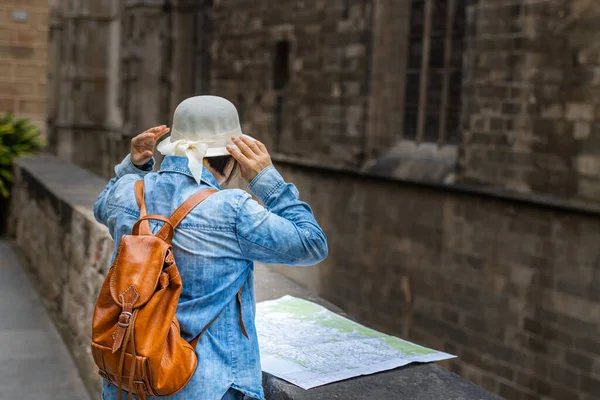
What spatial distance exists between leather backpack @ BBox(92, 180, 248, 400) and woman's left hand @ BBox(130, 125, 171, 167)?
0.59 m

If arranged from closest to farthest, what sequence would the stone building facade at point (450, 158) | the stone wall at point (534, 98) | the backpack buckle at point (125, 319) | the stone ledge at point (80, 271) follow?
the backpack buckle at point (125, 319) < the stone ledge at point (80, 271) < the stone wall at point (534, 98) < the stone building facade at point (450, 158)

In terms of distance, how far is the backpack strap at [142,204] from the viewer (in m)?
2.19

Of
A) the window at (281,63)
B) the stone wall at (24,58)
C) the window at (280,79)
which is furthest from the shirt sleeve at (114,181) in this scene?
the window at (281,63)

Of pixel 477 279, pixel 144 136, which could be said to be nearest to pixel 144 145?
pixel 144 136

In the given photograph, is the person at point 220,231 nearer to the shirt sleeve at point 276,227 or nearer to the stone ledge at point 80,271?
the shirt sleeve at point 276,227

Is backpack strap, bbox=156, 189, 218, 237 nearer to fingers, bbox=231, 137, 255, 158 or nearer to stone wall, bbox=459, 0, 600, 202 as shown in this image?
fingers, bbox=231, 137, 255, 158

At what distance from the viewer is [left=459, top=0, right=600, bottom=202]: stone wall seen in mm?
8148

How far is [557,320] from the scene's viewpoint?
27.5ft

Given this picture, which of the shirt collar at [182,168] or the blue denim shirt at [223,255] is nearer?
the blue denim shirt at [223,255]

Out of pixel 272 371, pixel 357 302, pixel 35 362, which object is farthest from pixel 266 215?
pixel 357 302

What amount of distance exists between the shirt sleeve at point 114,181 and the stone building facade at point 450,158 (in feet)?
19.2

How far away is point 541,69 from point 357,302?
430 centimetres

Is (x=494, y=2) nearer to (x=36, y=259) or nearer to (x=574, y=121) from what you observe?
(x=574, y=121)

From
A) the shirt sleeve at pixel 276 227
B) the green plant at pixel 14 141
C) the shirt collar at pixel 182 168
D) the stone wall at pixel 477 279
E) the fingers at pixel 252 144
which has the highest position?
the fingers at pixel 252 144
